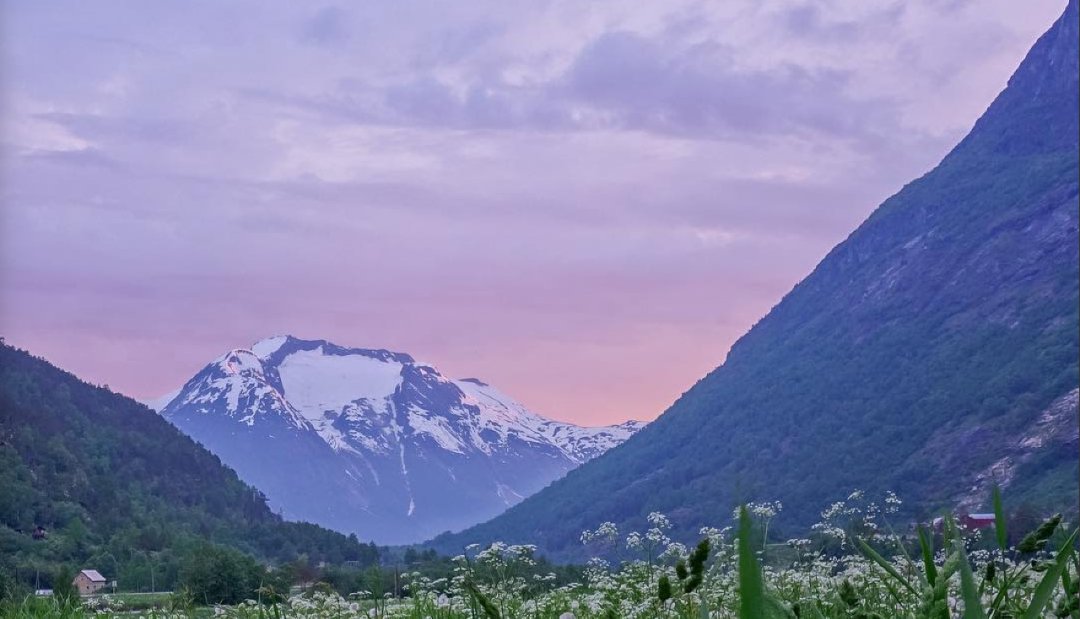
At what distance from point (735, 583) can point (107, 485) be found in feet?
482

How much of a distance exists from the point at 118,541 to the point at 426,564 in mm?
75428

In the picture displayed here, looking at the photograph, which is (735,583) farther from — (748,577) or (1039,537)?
(748,577)

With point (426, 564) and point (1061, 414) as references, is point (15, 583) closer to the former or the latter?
point (426, 564)

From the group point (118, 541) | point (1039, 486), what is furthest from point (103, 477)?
point (1039, 486)

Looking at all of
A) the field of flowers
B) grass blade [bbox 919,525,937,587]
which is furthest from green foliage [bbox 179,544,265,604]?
grass blade [bbox 919,525,937,587]

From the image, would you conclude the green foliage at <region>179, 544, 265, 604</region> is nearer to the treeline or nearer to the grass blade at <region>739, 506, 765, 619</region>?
the grass blade at <region>739, 506, 765, 619</region>

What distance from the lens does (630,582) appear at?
818 centimetres

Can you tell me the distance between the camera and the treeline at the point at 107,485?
98125 mm

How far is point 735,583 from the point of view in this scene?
10.0 feet

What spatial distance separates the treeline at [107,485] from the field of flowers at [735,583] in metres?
54.8

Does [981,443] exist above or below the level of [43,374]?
below

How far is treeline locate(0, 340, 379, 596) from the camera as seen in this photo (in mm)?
98125

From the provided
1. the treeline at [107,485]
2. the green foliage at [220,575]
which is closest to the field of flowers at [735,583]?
the green foliage at [220,575]

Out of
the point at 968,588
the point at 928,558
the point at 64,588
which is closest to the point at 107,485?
the point at 64,588
